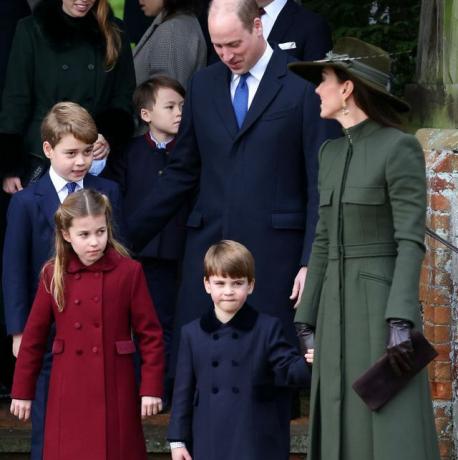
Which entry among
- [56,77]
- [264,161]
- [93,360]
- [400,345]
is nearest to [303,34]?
[264,161]

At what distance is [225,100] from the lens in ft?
24.1

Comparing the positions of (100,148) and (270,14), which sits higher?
(270,14)

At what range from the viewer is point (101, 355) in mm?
6902

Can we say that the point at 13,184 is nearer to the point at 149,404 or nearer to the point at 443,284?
the point at 149,404

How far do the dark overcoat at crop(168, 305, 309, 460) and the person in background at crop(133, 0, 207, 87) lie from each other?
194 centimetres

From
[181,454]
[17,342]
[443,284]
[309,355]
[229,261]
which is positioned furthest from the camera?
[443,284]

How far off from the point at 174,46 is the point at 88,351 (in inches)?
78.7

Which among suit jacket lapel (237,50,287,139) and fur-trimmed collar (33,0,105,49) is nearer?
suit jacket lapel (237,50,287,139)

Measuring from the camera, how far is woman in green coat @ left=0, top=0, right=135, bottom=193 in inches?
309

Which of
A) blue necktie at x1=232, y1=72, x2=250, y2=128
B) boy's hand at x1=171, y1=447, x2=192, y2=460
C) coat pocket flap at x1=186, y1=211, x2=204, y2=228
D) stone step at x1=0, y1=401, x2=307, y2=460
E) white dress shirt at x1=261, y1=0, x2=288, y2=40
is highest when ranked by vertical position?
white dress shirt at x1=261, y1=0, x2=288, y2=40

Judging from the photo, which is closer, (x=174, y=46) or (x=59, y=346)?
(x=59, y=346)

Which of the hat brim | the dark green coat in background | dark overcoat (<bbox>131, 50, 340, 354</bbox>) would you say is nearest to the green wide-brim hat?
the hat brim

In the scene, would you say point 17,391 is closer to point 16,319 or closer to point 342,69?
point 16,319

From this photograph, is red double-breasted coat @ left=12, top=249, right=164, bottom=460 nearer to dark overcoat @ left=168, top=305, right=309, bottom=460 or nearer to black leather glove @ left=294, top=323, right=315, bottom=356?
dark overcoat @ left=168, top=305, right=309, bottom=460
